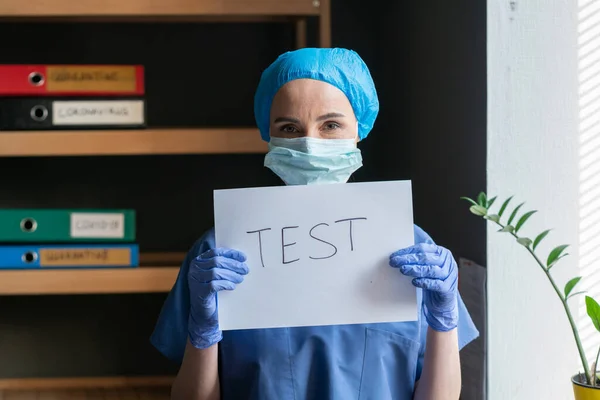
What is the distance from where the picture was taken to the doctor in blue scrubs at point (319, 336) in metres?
1.10

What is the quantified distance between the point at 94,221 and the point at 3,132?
0.29 m

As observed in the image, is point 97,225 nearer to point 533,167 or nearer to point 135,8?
point 135,8

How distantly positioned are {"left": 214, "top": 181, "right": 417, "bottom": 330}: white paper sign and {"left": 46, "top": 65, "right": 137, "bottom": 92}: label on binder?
794mm

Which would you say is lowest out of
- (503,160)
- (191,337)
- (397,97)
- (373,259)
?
(191,337)

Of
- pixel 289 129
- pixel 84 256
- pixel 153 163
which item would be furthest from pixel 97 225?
pixel 289 129

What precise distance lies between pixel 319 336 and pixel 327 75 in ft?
1.29

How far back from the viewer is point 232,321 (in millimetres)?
1073

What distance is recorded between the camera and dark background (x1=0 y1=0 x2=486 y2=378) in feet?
6.68

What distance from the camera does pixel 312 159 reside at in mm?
1095

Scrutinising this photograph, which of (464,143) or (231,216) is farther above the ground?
(464,143)

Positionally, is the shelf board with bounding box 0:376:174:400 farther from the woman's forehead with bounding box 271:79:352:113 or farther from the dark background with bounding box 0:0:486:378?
the woman's forehead with bounding box 271:79:352:113

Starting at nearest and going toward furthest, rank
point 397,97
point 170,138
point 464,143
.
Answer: point 464,143
point 170,138
point 397,97

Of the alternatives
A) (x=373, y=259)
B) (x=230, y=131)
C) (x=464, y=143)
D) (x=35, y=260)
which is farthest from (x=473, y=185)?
(x=35, y=260)

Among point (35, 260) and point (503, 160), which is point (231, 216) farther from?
point (35, 260)
